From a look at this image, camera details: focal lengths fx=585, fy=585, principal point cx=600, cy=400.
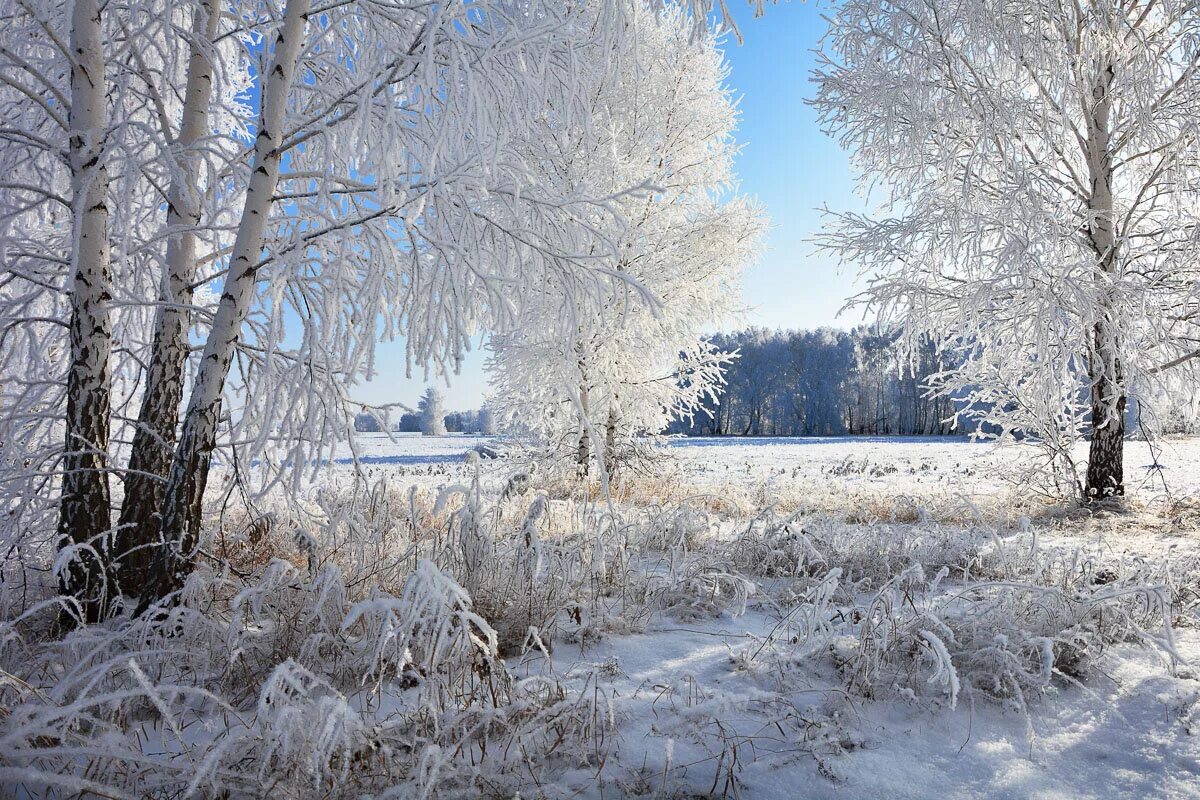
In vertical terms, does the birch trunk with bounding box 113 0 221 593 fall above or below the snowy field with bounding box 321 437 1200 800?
above

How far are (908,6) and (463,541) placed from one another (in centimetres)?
714

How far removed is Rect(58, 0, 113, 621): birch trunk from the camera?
2693 millimetres

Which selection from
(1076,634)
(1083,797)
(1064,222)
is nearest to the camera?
(1083,797)

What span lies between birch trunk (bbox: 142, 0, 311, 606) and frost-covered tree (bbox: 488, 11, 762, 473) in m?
4.84

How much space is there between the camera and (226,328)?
268 cm

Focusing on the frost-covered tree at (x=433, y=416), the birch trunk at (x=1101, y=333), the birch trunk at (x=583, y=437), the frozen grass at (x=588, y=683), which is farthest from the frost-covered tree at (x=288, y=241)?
the frost-covered tree at (x=433, y=416)

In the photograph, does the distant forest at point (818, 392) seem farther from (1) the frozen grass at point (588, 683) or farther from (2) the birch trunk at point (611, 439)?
(1) the frozen grass at point (588, 683)

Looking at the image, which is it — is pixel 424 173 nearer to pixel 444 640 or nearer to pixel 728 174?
pixel 444 640

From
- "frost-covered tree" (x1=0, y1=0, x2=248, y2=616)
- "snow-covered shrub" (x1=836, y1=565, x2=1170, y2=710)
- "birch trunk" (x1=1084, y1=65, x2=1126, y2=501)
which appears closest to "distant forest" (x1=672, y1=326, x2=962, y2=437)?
"birch trunk" (x1=1084, y1=65, x2=1126, y2=501)

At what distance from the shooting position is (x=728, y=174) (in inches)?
350

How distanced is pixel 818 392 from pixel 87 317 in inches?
2132

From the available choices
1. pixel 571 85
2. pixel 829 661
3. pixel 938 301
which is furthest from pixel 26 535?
pixel 938 301

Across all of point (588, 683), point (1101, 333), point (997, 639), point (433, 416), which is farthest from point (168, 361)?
point (433, 416)

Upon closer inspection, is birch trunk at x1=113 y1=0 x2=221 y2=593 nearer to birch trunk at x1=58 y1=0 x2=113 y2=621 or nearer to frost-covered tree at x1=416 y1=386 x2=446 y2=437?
birch trunk at x1=58 y1=0 x2=113 y2=621
